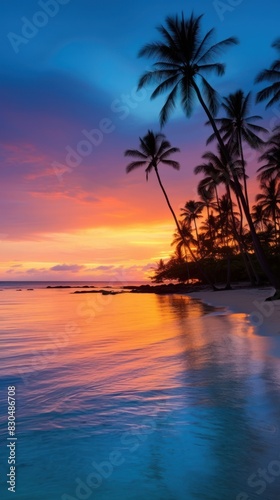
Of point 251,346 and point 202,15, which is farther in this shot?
point 202,15

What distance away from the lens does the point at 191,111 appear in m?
19.4

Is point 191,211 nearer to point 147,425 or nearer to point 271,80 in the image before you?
point 271,80

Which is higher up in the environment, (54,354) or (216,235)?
(216,235)

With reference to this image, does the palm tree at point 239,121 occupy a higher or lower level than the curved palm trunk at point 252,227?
higher

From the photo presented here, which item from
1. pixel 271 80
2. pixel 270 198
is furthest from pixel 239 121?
pixel 270 198

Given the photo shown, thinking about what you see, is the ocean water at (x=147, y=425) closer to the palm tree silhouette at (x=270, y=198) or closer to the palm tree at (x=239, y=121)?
the palm tree at (x=239, y=121)

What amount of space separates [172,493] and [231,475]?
505mm

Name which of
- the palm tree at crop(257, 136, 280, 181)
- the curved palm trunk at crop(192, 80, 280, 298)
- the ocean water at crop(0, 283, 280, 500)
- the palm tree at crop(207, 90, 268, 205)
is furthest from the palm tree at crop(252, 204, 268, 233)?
the ocean water at crop(0, 283, 280, 500)

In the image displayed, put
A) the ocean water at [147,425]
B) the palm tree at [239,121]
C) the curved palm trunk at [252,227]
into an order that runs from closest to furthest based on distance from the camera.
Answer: the ocean water at [147,425] < the curved palm trunk at [252,227] < the palm tree at [239,121]

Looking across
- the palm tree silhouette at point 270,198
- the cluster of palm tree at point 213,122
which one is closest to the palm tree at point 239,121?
the cluster of palm tree at point 213,122

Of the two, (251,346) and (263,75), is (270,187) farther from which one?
(251,346)

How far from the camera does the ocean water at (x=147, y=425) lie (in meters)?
2.82

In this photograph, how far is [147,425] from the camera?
3912mm

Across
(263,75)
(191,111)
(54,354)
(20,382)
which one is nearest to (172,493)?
(20,382)
